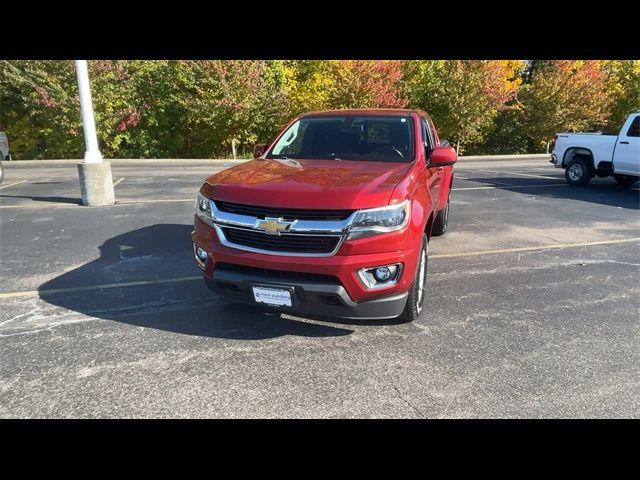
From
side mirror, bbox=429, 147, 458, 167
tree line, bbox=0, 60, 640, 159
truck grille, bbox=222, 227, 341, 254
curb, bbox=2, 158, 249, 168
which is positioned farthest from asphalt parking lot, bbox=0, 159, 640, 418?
tree line, bbox=0, 60, 640, 159

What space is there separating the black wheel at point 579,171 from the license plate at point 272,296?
12.1 m

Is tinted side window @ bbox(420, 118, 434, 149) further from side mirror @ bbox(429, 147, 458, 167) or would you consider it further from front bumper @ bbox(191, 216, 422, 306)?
front bumper @ bbox(191, 216, 422, 306)

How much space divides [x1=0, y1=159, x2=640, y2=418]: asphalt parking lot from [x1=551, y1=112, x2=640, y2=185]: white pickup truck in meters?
5.98

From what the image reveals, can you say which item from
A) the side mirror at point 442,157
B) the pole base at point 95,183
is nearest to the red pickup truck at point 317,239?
the side mirror at point 442,157

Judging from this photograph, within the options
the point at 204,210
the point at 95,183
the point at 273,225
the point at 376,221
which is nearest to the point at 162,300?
the point at 204,210

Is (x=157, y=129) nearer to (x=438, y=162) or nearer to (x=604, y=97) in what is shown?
(x=438, y=162)

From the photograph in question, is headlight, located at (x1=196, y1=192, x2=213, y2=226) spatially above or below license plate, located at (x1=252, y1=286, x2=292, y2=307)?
above

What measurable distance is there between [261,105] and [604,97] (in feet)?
67.8

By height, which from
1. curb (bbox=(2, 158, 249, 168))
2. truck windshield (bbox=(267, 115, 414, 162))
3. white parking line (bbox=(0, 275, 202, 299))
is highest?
truck windshield (bbox=(267, 115, 414, 162))

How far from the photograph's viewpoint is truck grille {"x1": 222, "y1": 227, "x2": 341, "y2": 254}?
3078 millimetres

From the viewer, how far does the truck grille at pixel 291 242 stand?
308 centimetres

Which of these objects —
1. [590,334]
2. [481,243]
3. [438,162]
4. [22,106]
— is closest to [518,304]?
[590,334]

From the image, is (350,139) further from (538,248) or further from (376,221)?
(538,248)

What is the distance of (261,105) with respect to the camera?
74.0 feet
